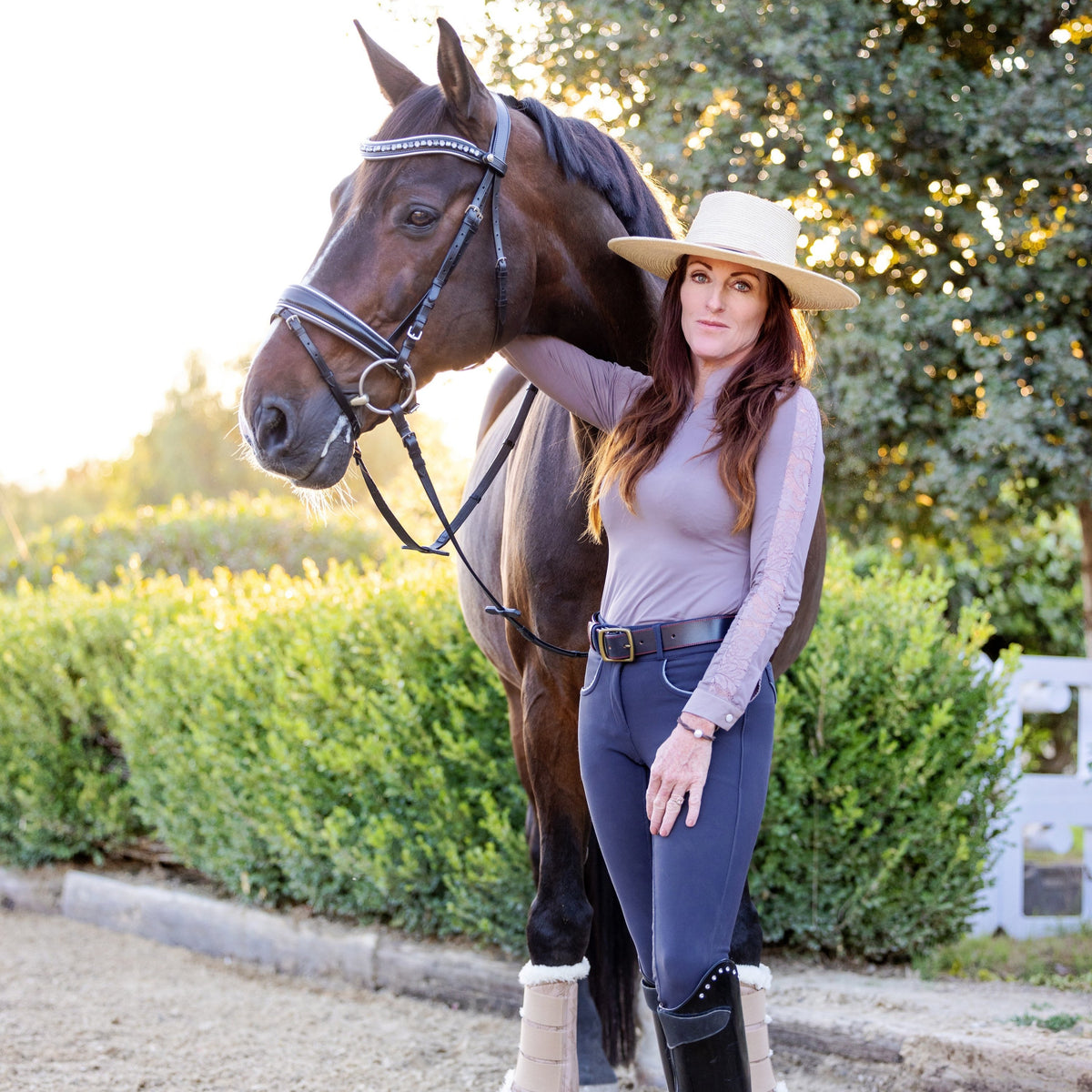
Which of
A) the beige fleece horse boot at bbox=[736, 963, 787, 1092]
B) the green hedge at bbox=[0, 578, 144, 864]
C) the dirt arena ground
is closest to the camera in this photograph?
the beige fleece horse boot at bbox=[736, 963, 787, 1092]

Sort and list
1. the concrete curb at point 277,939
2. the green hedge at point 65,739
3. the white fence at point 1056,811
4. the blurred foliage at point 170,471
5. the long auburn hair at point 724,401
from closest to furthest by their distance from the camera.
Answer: the long auburn hair at point 724,401 → the concrete curb at point 277,939 → the white fence at point 1056,811 → the green hedge at point 65,739 → the blurred foliage at point 170,471

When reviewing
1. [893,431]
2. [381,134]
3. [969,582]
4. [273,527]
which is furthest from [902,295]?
[273,527]

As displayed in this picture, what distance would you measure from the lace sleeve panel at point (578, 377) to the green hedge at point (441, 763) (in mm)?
1764

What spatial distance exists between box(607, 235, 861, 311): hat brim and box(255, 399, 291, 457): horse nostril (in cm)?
79

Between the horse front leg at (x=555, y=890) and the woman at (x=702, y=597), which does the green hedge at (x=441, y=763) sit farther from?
the woman at (x=702, y=597)

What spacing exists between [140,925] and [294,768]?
1.56m

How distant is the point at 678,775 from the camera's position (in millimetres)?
1959

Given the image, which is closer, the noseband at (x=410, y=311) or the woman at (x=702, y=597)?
the woman at (x=702, y=597)

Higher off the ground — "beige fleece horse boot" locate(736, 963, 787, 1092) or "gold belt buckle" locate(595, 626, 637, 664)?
"gold belt buckle" locate(595, 626, 637, 664)

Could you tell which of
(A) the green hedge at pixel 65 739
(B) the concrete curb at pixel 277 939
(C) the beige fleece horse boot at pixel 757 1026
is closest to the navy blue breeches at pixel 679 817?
(C) the beige fleece horse boot at pixel 757 1026

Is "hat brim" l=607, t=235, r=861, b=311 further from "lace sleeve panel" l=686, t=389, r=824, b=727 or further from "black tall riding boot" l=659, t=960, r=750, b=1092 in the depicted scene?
"black tall riding boot" l=659, t=960, r=750, b=1092

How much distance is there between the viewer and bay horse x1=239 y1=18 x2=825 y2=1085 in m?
2.19

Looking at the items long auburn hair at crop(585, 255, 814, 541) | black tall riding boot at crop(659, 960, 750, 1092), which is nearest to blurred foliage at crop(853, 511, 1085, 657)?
Result: long auburn hair at crop(585, 255, 814, 541)

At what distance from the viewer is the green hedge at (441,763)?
3.90 m
